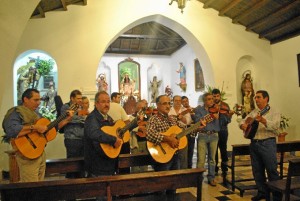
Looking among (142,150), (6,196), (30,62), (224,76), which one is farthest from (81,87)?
(6,196)

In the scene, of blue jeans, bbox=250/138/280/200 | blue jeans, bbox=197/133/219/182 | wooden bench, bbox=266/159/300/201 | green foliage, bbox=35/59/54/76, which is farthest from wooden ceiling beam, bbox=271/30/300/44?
green foliage, bbox=35/59/54/76

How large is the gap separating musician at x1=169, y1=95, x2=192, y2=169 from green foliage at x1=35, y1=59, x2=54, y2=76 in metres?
3.46

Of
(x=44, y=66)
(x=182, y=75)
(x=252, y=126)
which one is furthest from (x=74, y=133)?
(x=182, y=75)

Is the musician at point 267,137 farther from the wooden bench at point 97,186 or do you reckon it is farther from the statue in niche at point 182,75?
the statue in niche at point 182,75

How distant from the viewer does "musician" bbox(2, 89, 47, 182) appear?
2.93m

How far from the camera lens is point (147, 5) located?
6980 mm

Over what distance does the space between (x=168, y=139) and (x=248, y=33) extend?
5.61 m

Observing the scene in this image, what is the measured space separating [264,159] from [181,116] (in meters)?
1.61

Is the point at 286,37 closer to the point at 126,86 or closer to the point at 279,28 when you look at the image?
the point at 279,28

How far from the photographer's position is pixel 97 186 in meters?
2.30

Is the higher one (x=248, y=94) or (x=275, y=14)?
(x=275, y=14)

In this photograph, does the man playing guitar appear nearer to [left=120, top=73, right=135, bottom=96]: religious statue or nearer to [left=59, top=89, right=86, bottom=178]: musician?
[left=59, top=89, right=86, bottom=178]: musician

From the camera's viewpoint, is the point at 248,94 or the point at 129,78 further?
the point at 129,78

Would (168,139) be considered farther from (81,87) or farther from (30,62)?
(30,62)
